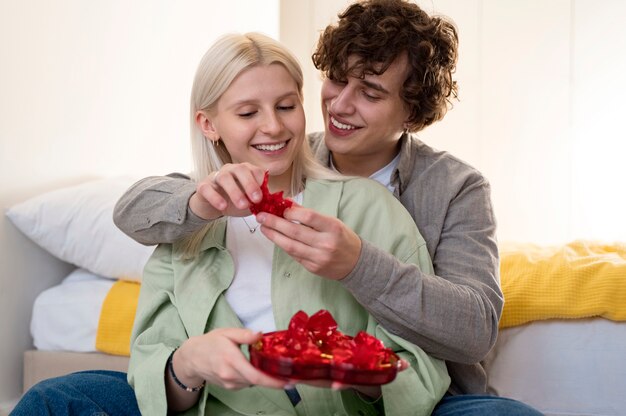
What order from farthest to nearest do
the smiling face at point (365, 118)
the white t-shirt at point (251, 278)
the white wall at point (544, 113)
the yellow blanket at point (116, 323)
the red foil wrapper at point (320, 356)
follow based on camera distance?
1. the white wall at point (544, 113)
2. the yellow blanket at point (116, 323)
3. the smiling face at point (365, 118)
4. the white t-shirt at point (251, 278)
5. the red foil wrapper at point (320, 356)

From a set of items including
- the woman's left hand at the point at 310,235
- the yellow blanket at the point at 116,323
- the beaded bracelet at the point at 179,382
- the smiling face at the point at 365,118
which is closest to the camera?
the woman's left hand at the point at 310,235

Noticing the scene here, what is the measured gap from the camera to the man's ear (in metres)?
1.74

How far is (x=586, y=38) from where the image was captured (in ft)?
15.1

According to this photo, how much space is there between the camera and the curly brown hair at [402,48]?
192 centimetres

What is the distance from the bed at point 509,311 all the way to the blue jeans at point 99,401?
61cm

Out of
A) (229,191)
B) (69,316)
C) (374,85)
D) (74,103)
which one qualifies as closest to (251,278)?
(229,191)

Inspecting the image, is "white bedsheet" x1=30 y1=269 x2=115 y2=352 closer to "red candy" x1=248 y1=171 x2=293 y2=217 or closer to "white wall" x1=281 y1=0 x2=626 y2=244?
"red candy" x1=248 y1=171 x2=293 y2=217

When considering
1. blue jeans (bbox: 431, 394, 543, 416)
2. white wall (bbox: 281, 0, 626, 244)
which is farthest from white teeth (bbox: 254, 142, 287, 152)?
white wall (bbox: 281, 0, 626, 244)

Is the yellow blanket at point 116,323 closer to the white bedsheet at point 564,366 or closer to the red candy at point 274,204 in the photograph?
the white bedsheet at point 564,366

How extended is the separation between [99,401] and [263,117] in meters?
0.62

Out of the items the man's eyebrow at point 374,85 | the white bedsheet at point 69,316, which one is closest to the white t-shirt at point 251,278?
the man's eyebrow at point 374,85

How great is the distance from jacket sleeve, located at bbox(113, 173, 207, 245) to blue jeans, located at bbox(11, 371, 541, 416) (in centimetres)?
28

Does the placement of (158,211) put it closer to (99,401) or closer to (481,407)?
(99,401)

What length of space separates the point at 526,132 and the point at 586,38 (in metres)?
0.60
